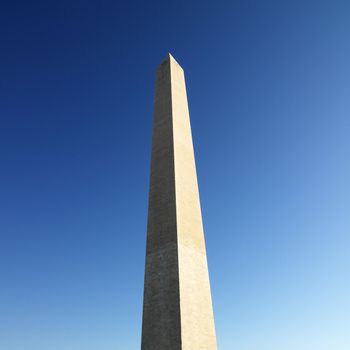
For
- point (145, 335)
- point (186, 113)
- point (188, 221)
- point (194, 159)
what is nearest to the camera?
point (145, 335)

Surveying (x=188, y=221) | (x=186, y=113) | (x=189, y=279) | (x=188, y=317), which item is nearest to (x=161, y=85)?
(x=186, y=113)

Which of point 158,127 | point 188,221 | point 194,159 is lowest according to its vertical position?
point 188,221

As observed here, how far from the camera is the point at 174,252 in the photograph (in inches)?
474

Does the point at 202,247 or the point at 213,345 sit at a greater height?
the point at 202,247

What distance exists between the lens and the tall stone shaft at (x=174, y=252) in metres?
11.1

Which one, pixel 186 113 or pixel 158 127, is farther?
pixel 186 113

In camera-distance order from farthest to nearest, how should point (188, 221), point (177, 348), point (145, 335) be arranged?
point (188, 221) → point (145, 335) → point (177, 348)

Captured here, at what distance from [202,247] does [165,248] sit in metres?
1.80

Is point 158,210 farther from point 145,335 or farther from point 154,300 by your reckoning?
point 145,335

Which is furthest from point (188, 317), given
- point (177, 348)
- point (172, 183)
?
point (172, 183)

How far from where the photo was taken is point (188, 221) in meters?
13.3

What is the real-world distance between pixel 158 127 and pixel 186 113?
196cm

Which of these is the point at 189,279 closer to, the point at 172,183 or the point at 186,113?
the point at 172,183

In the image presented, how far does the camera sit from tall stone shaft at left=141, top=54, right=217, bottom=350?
1108 centimetres
